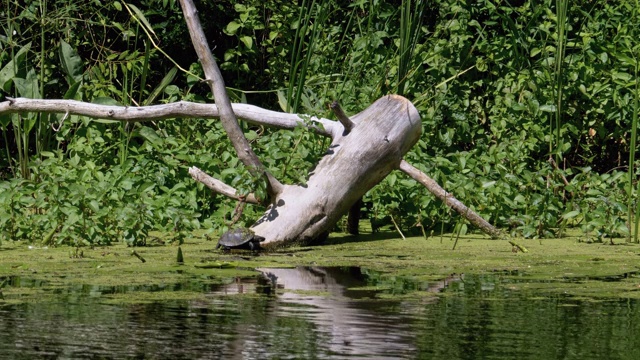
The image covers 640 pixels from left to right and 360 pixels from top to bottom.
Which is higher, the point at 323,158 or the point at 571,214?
the point at 323,158

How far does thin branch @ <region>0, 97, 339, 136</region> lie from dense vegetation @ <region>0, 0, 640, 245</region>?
0.57ft

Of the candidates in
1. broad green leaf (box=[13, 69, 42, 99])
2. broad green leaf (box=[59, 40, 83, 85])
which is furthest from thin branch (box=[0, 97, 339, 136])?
broad green leaf (box=[59, 40, 83, 85])

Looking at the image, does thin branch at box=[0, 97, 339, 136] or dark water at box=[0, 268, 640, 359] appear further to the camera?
thin branch at box=[0, 97, 339, 136]

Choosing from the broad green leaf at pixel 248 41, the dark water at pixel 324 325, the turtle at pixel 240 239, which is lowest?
the dark water at pixel 324 325

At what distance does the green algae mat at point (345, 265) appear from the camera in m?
5.71

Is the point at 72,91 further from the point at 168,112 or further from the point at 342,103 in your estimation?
the point at 342,103

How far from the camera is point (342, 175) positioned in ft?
24.7

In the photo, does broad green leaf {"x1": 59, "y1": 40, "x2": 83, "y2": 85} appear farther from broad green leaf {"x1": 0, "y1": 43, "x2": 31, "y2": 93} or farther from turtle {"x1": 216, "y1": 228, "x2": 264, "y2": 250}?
turtle {"x1": 216, "y1": 228, "x2": 264, "y2": 250}

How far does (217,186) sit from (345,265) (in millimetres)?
1459

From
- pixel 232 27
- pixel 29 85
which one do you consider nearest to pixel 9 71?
pixel 29 85

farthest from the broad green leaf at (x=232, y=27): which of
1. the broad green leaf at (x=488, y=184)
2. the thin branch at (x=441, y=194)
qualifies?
the broad green leaf at (x=488, y=184)

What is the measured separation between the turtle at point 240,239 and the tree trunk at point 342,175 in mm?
83

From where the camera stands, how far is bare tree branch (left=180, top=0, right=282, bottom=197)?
750 cm

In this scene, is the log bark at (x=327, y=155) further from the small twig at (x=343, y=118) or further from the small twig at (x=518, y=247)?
the small twig at (x=518, y=247)
